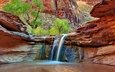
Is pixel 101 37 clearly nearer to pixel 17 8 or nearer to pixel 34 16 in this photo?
pixel 17 8

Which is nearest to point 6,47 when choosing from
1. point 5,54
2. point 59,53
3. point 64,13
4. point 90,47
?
point 5,54

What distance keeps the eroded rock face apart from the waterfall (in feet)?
2.78

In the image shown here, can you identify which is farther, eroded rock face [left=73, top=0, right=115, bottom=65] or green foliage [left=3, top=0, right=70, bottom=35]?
green foliage [left=3, top=0, right=70, bottom=35]

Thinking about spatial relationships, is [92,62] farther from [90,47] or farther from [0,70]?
[0,70]

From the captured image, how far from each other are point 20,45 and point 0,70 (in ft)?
9.32

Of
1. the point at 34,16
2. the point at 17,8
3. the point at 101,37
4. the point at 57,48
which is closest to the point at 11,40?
the point at 57,48

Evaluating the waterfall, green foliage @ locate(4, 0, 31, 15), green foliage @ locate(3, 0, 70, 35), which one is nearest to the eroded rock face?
the waterfall

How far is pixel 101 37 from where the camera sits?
1050 centimetres

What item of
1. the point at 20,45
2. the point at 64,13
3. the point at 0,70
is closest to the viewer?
the point at 0,70

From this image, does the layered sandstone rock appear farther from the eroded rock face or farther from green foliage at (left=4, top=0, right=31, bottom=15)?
green foliage at (left=4, top=0, right=31, bottom=15)

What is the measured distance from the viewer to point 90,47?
1085cm

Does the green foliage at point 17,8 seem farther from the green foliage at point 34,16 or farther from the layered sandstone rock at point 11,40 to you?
the layered sandstone rock at point 11,40

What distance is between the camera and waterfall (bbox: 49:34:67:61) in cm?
1140

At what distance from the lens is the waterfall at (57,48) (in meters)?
11.4
